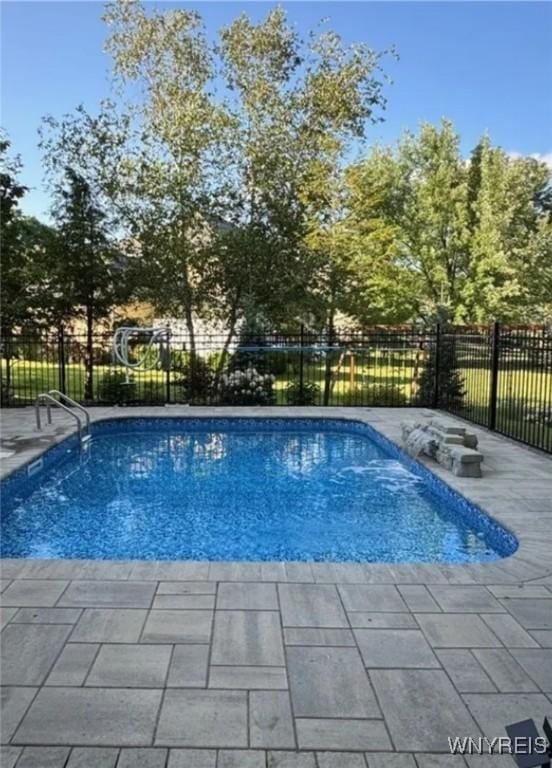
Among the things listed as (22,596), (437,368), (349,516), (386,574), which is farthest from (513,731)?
(437,368)

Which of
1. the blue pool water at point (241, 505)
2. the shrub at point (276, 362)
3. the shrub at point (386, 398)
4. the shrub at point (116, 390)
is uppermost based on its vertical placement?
the shrub at point (276, 362)

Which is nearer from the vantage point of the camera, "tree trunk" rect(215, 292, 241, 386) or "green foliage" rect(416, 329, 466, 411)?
"green foliage" rect(416, 329, 466, 411)

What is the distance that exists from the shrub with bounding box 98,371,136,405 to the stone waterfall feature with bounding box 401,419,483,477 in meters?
4.87

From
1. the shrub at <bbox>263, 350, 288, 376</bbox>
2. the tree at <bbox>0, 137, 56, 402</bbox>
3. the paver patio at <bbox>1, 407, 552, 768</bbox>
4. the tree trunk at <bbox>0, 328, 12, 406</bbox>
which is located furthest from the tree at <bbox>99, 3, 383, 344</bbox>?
the paver patio at <bbox>1, 407, 552, 768</bbox>

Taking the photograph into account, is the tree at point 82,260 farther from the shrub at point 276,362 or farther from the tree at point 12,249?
the shrub at point 276,362

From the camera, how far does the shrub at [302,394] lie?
9.77 metres

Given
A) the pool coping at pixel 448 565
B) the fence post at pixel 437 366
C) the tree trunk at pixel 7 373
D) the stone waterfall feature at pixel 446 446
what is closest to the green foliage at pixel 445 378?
the fence post at pixel 437 366

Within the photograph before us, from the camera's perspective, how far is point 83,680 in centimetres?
203

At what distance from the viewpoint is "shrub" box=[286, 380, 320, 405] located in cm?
977

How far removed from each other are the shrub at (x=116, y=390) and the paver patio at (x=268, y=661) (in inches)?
257

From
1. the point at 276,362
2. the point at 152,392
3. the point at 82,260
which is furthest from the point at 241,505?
the point at 82,260

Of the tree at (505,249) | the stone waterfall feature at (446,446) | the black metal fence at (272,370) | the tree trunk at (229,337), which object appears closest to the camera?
the stone waterfall feature at (446,446)

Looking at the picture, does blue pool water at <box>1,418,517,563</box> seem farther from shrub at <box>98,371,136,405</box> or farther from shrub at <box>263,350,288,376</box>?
shrub at <box>263,350,288,376</box>

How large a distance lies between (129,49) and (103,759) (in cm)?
1211
